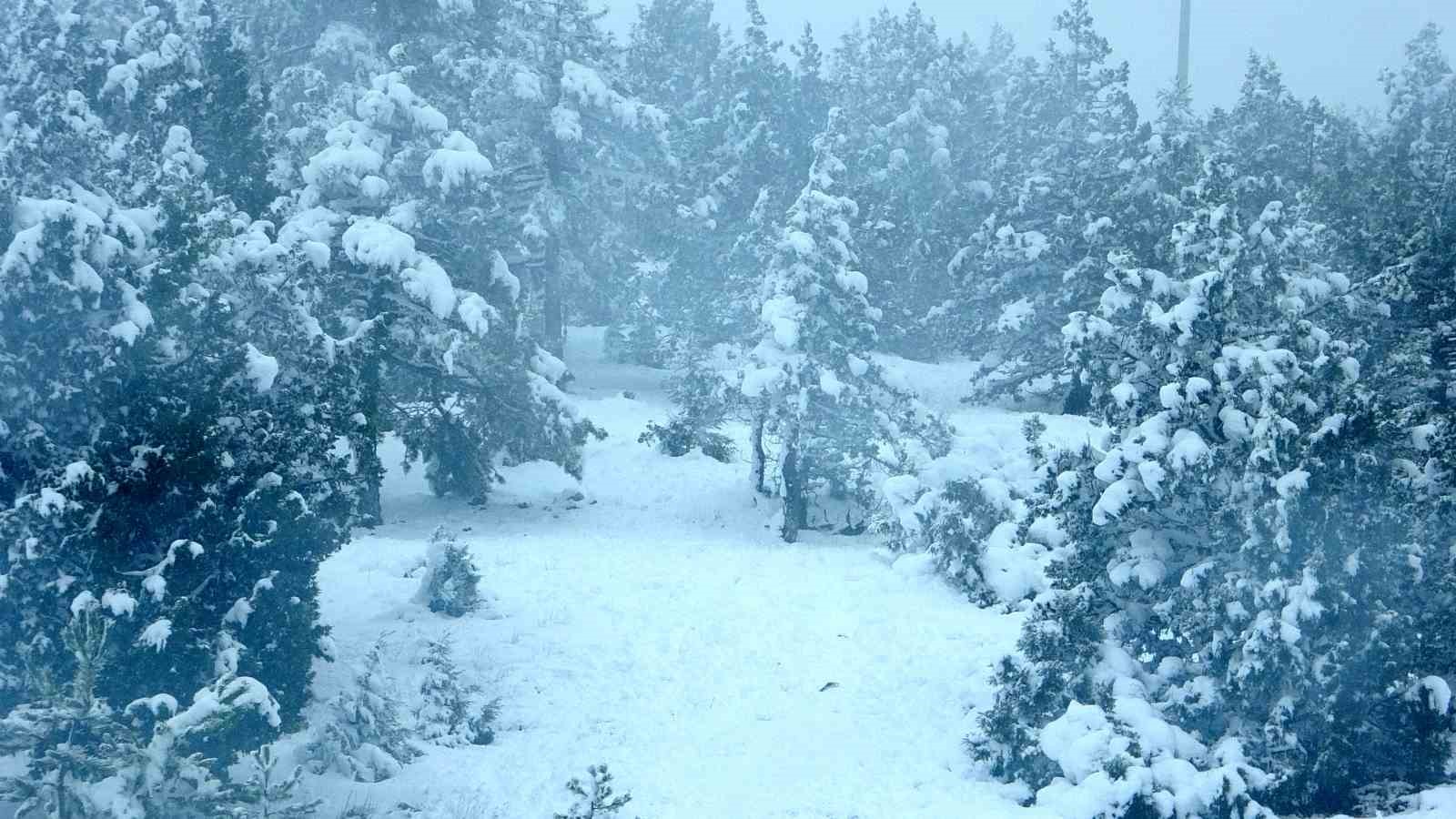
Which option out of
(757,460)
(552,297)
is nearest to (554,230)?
(552,297)

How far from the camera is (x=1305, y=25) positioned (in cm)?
9819

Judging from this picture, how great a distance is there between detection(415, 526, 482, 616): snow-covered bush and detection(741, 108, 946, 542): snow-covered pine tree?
722 centimetres

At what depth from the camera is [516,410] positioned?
22.0 m

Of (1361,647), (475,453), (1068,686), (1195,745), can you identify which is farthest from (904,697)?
(475,453)

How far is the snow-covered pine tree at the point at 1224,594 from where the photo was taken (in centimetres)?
1122

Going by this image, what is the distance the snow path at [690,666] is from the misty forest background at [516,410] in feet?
2.87

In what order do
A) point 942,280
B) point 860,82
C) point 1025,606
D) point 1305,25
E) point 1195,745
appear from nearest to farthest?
1. point 1195,745
2. point 1025,606
3. point 942,280
4. point 860,82
5. point 1305,25

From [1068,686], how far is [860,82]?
120 ft

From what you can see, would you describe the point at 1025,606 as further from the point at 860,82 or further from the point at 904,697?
the point at 860,82

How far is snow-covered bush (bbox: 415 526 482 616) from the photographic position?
663 inches

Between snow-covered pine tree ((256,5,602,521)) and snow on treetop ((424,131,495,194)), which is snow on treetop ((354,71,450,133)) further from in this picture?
snow on treetop ((424,131,495,194))

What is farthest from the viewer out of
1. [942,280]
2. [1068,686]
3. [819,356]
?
[942,280]

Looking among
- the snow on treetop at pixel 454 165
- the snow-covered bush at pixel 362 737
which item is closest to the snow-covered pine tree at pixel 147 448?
the snow-covered bush at pixel 362 737

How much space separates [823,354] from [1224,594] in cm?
1208
